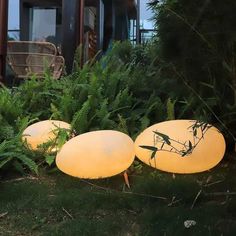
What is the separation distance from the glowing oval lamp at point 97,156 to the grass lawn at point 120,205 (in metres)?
0.14

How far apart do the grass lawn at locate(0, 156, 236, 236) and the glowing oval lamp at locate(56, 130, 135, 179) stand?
Answer: 0.14 metres

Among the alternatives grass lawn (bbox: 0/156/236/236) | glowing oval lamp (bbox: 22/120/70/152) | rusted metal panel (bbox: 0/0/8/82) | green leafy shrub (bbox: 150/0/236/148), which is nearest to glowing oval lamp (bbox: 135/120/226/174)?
grass lawn (bbox: 0/156/236/236)

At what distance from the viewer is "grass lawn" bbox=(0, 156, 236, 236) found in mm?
3209

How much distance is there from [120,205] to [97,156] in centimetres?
38

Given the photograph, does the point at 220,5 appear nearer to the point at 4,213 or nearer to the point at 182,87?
the point at 182,87

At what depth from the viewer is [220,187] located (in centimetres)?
380

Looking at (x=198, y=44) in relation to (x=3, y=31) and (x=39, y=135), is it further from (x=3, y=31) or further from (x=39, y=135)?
(x=3, y=31)

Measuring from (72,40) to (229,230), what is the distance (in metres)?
5.12

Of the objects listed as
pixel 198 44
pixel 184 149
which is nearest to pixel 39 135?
pixel 184 149

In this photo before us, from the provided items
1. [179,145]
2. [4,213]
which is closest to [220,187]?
[179,145]

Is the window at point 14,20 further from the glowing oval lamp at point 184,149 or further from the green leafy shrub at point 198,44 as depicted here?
the green leafy shrub at point 198,44

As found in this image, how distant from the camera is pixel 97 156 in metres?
3.69

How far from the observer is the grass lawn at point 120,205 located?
126 inches

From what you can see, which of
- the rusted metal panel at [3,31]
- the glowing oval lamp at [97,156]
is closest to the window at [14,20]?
the rusted metal panel at [3,31]
